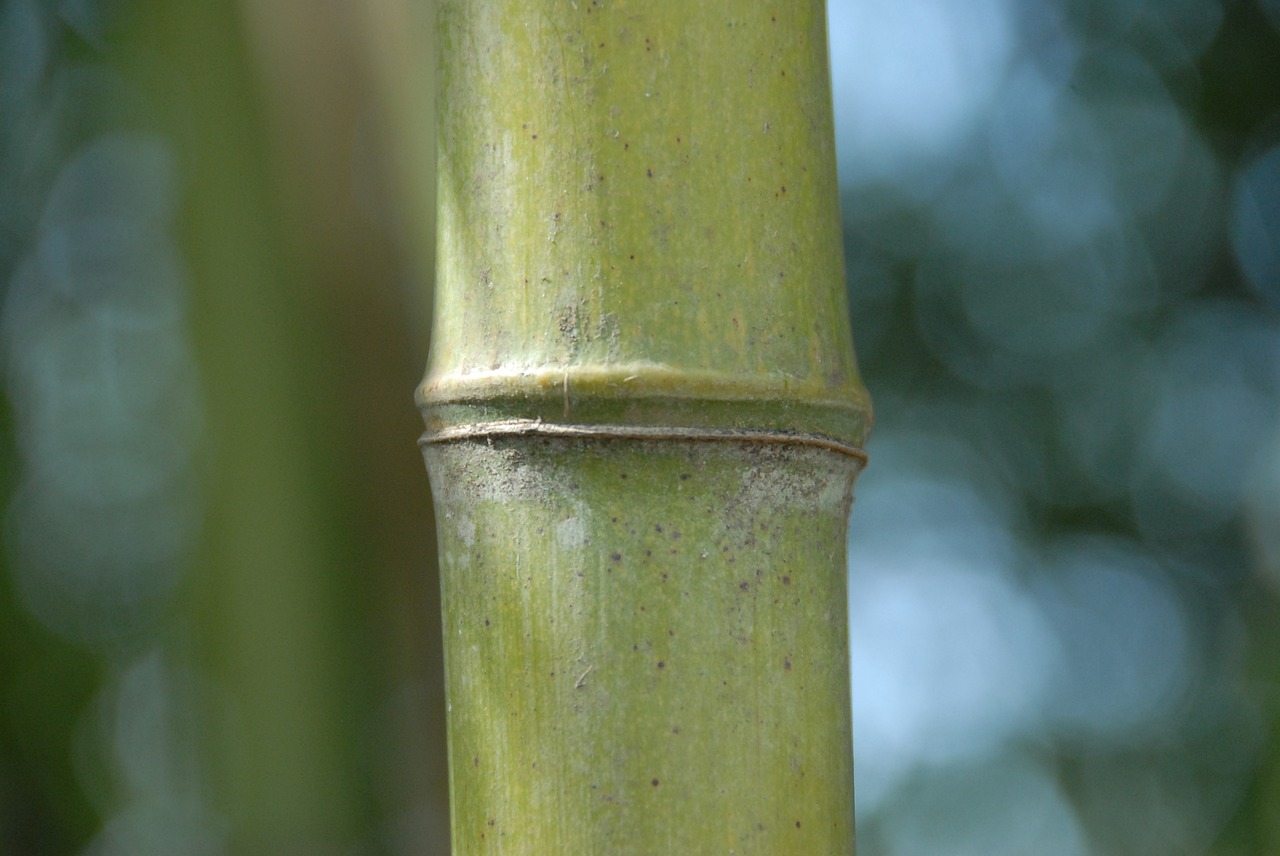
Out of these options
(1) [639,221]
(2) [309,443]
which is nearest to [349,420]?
(2) [309,443]

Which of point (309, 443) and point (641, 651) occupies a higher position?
point (309, 443)

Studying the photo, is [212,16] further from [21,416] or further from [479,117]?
[479,117]

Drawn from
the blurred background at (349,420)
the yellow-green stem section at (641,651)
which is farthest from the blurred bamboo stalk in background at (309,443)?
the yellow-green stem section at (641,651)

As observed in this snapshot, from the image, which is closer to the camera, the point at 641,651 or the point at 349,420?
the point at 641,651

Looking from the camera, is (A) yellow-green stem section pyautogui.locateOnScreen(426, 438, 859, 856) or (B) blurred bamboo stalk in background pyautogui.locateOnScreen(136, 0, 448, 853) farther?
(B) blurred bamboo stalk in background pyautogui.locateOnScreen(136, 0, 448, 853)

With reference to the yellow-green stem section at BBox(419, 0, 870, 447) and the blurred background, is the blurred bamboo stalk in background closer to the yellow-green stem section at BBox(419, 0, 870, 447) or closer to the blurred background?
the blurred background

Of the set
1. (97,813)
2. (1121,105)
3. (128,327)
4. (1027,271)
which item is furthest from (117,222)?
(1121,105)

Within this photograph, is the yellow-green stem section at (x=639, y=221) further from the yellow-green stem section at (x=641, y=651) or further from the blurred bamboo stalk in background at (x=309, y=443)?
the blurred bamboo stalk in background at (x=309, y=443)

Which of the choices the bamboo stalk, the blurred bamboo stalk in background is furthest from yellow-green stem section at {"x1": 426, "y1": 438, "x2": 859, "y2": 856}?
the blurred bamboo stalk in background

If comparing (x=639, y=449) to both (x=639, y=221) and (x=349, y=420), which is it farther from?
(x=349, y=420)
